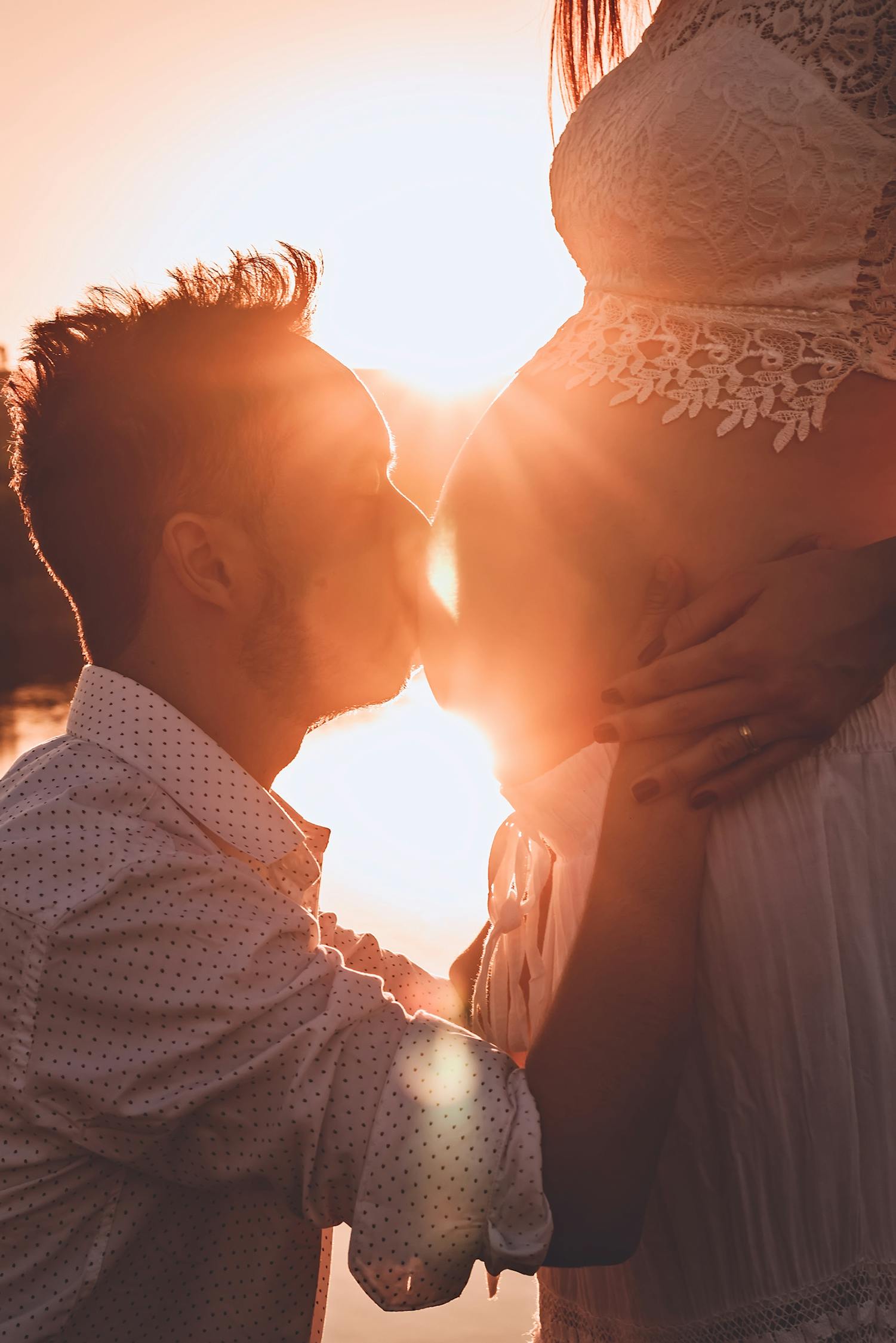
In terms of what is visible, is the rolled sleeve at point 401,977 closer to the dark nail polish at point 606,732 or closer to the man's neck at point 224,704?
the man's neck at point 224,704

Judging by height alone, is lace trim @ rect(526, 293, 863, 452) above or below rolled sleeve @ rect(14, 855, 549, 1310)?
above

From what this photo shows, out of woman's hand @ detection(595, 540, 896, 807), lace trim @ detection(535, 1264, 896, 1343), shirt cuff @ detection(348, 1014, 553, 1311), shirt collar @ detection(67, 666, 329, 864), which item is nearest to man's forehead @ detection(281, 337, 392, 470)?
shirt collar @ detection(67, 666, 329, 864)

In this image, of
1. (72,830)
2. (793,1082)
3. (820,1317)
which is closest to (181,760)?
(72,830)

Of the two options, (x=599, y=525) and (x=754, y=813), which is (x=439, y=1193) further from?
(x=599, y=525)

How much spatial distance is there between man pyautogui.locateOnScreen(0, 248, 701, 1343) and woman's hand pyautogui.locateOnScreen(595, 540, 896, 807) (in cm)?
9

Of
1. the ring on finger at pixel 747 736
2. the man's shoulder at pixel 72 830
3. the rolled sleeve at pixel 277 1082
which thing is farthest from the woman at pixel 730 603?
the man's shoulder at pixel 72 830

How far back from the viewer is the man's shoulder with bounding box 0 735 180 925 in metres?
1.16

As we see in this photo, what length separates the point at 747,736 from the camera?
1.15 meters

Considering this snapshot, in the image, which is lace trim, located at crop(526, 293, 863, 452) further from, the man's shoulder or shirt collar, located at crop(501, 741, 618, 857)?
the man's shoulder

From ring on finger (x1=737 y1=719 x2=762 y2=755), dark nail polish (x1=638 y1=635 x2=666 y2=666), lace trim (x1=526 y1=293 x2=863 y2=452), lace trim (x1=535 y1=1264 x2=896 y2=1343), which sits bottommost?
lace trim (x1=535 y1=1264 x2=896 y2=1343)

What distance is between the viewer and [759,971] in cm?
119

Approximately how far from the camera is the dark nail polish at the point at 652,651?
49.6 inches

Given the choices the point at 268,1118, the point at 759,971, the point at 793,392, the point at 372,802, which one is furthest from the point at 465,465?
the point at 372,802

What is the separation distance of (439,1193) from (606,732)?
1.67 ft
